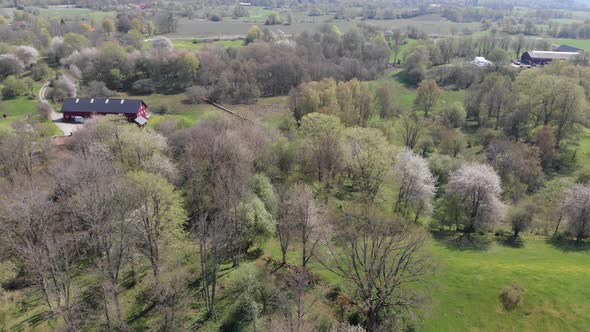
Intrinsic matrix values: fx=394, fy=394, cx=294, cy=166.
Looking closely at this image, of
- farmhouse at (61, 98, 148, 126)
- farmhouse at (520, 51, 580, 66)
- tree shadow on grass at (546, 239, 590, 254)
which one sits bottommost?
tree shadow on grass at (546, 239, 590, 254)

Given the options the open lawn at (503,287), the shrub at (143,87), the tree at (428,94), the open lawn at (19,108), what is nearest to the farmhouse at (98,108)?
the open lawn at (19,108)

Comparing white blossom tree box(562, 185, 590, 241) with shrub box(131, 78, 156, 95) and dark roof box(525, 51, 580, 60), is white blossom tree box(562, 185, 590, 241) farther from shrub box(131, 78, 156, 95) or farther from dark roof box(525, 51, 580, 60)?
dark roof box(525, 51, 580, 60)

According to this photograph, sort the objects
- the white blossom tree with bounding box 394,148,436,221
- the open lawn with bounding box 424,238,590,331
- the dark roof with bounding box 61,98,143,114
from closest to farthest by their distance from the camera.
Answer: the open lawn with bounding box 424,238,590,331, the white blossom tree with bounding box 394,148,436,221, the dark roof with bounding box 61,98,143,114

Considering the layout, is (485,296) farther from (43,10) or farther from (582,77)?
(43,10)

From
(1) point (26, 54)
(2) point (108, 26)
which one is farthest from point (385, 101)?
(2) point (108, 26)

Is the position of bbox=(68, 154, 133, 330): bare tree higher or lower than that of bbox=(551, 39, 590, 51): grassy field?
lower

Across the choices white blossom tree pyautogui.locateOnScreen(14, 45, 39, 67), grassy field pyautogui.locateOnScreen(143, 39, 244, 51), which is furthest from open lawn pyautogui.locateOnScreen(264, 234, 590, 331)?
grassy field pyautogui.locateOnScreen(143, 39, 244, 51)
